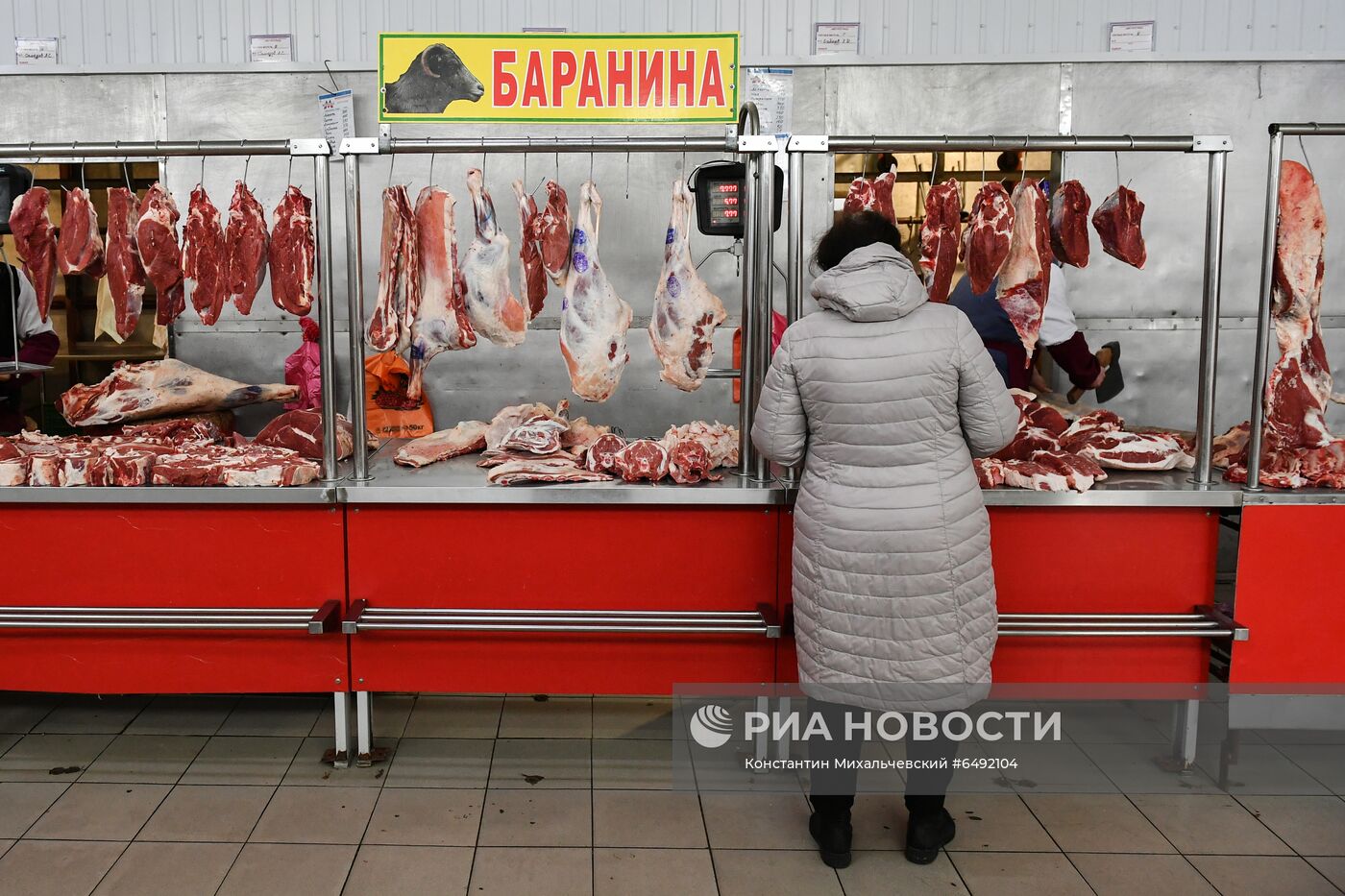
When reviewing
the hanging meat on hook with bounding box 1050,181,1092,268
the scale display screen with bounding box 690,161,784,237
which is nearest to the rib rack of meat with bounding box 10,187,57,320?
the scale display screen with bounding box 690,161,784,237

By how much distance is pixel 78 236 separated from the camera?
3572mm

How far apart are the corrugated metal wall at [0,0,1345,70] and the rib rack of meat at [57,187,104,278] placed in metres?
2.09

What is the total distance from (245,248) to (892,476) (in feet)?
7.75

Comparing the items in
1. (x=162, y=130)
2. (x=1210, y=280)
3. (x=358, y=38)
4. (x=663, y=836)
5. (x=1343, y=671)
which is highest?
(x=358, y=38)

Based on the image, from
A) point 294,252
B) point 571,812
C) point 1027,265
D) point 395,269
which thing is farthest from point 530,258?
point 571,812

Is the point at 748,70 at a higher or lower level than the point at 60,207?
higher

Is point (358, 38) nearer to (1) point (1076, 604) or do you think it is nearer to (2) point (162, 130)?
(2) point (162, 130)

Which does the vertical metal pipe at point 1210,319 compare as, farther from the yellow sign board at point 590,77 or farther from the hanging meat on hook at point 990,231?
the yellow sign board at point 590,77

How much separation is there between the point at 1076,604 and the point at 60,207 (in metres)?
6.53

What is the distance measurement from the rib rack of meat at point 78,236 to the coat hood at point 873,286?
2621mm

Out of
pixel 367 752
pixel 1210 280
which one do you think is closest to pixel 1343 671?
pixel 1210 280

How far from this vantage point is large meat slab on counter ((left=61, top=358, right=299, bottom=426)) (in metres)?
4.31

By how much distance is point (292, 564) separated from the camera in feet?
10.8

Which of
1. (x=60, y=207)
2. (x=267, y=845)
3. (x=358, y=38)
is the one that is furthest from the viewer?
(x=60, y=207)
